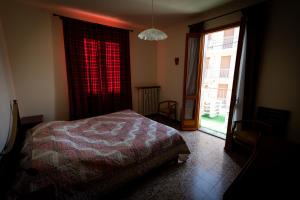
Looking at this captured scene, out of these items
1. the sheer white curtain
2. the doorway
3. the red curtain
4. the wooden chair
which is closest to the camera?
the sheer white curtain

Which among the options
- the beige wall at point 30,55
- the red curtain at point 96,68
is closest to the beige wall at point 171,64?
the red curtain at point 96,68

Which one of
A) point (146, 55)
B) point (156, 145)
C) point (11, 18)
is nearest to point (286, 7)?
point (156, 145)

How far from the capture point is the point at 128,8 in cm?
269

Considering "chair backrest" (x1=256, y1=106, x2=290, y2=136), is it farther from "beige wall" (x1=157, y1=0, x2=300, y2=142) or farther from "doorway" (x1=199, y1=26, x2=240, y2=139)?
"doorway" (x1=199, y1=26, x2=240, y2=139)

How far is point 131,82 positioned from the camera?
12.7 feet

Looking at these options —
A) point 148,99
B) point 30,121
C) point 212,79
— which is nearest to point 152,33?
point 148,99

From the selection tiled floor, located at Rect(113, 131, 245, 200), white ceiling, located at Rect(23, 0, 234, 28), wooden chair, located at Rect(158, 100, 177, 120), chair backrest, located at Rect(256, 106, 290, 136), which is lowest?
tiled floor, located at Rect(113, 131, 245, 200)

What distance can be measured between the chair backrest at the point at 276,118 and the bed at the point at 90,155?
139cm

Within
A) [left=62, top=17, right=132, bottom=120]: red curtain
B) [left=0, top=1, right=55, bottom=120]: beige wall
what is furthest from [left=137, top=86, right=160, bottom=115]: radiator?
[left=0, top=1, right=55, bottom=120]: beige wall

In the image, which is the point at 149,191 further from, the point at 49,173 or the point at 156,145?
the point at 49,173

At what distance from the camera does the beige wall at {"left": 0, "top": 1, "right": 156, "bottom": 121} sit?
2416 millimetres

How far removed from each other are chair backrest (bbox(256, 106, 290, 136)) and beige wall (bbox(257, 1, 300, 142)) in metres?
0.08

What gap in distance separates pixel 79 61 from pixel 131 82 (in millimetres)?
1379

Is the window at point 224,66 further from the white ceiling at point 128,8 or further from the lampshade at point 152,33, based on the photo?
the lampshade at point 152,33
